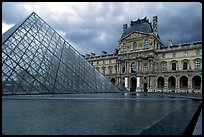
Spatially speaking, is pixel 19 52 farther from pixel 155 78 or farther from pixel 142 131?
pixel 155 78

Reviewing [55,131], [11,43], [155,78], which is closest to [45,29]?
[11,43]

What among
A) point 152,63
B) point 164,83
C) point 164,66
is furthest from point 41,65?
point 164,66

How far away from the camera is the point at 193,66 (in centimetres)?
4025

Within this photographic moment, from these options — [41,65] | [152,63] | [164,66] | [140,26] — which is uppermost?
[140,26]

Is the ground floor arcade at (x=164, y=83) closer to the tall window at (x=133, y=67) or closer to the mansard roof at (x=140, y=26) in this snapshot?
the tall window at (x=133, y=67)

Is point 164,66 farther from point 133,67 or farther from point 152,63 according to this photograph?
point 133,67

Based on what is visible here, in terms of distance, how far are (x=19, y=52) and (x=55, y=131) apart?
11837 mm

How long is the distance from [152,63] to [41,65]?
116 ft

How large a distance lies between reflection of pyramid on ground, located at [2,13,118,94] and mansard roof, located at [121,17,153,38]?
31.6m

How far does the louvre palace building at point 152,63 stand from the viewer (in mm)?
40406

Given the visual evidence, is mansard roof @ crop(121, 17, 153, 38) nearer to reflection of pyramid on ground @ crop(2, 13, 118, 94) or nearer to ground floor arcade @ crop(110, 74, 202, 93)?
ground floor arcade @ crop(110, 74, 202, 93)

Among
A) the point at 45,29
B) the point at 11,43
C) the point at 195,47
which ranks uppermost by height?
the point at 195,47

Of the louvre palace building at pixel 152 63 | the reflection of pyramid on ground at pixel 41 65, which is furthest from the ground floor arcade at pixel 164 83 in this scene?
the reflection of pyramid on ground at pixel 41 65

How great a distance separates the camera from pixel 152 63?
4497 cm
